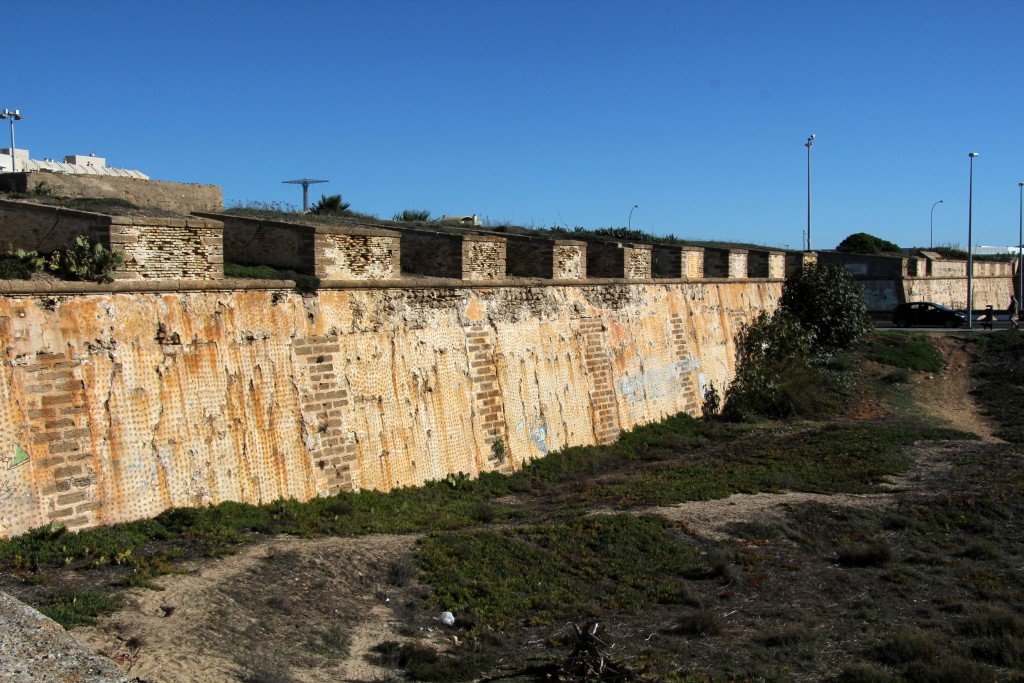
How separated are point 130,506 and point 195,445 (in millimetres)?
1003

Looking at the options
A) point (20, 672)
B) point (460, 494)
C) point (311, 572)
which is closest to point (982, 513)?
point (460, 494)

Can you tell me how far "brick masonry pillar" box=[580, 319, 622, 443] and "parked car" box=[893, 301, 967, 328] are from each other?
16.8 meters

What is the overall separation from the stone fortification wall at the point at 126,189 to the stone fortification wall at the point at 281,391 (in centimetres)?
534

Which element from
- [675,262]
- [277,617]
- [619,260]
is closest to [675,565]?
[277,617]

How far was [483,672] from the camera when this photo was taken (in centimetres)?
689

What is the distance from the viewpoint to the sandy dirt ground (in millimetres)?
6262

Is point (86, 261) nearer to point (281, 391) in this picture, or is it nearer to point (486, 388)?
point (281, 391)

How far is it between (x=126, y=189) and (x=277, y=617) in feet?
34.1

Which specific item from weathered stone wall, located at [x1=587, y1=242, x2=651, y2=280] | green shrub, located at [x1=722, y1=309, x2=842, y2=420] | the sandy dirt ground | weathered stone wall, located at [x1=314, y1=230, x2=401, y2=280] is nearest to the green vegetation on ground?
the sandy dirt ground

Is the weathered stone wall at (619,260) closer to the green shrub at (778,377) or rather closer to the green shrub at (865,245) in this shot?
the green shrub at (778,377)

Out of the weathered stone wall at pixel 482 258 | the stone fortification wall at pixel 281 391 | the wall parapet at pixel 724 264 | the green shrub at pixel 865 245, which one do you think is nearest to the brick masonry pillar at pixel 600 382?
the stone fortification wall at pixel 281 391

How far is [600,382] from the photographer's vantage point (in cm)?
1631

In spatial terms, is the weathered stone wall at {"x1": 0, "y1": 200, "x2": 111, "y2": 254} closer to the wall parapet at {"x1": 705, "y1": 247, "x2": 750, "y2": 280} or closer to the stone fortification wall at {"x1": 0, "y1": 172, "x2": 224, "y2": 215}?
the stone fortification wall at {"x1": 0, "y1": 172, "x2": 224, "y2": 215}

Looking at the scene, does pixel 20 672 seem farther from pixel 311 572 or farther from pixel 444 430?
pixel 444 430
